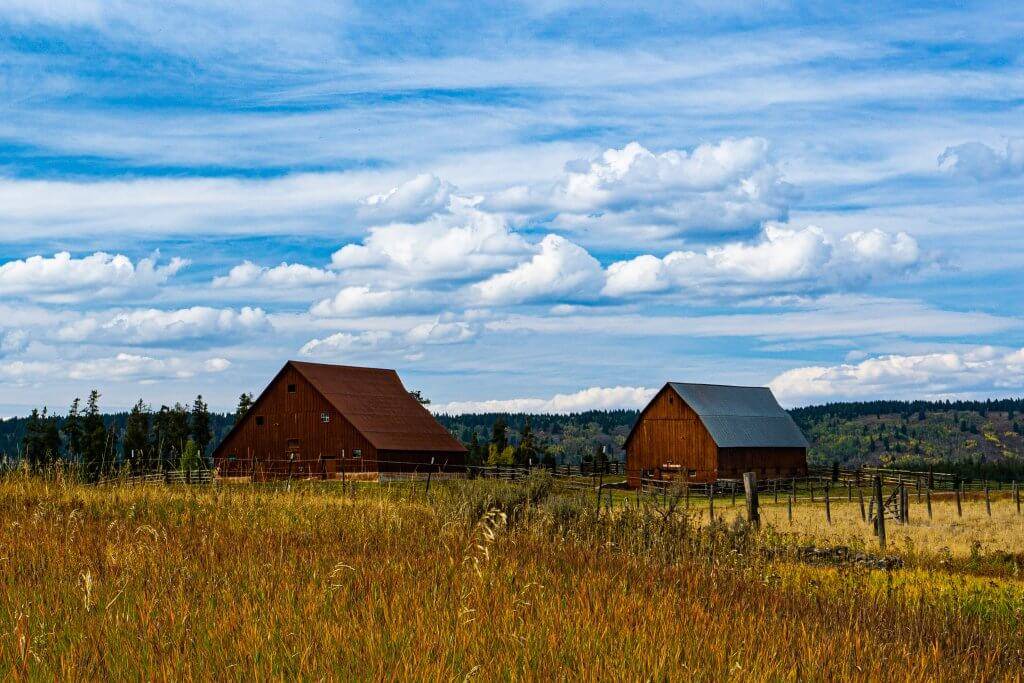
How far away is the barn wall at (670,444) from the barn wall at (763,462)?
1273 millimetres

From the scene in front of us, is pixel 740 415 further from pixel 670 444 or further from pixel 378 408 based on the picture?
pixel 378 408

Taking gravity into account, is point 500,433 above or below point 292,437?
above

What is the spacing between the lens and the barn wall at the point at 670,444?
70.5 metres

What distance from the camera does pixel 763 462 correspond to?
74.4m

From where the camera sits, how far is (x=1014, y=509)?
160ft

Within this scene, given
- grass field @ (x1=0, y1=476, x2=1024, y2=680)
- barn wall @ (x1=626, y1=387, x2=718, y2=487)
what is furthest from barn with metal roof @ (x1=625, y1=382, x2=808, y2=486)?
grass field @ (x1=0, y1=476, x2=1024, y2=680)

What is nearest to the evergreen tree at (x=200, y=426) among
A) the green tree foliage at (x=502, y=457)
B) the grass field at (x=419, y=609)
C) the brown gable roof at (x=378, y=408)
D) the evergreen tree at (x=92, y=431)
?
the evergreen tree at (x=92, y=431)

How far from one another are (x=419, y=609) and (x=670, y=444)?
67149 mm

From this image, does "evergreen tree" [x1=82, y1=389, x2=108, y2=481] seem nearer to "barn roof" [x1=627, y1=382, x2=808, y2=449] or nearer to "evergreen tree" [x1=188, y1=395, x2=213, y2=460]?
"evergreen tree" [x1=188, y1=395, x2=213, y2=460]

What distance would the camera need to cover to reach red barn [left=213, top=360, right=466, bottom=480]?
198 ft

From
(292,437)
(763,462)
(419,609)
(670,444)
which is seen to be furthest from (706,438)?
(419,609)

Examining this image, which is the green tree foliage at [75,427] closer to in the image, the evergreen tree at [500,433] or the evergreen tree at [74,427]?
the evergreen tree at [74,427]

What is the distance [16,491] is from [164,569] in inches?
310

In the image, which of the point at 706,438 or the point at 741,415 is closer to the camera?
the point at 706,438
